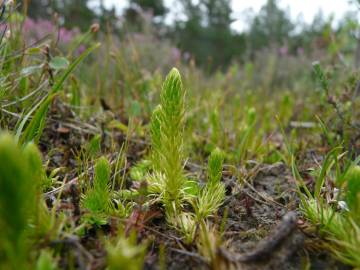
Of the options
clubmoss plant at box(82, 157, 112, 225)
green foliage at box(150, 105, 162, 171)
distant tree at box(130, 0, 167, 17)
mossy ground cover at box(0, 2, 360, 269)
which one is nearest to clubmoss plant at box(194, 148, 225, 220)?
Answer: mossy ground cover at box(0, 2, 360, 269)

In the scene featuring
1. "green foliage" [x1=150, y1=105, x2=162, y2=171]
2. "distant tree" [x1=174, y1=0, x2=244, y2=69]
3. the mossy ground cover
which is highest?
"distant tree" [x1=174, y1=0, x2=244, y2=69]

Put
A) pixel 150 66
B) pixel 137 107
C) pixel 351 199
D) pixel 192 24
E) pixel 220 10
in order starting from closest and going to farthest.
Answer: pixel 351 199 → pixel 137 107 → pixel 150 66 → pixel 192 24 → pixel 220 10

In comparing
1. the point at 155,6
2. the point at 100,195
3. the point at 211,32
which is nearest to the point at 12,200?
the point at 100,195

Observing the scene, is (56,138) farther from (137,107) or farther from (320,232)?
(320,232)

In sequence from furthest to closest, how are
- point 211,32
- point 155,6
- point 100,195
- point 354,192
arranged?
point 211,32
point 155,6
point 100,195
point 354,192

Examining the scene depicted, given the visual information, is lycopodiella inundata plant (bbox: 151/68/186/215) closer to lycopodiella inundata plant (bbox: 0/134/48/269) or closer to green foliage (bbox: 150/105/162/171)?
green foliage (bbox: 150/105/162/171)

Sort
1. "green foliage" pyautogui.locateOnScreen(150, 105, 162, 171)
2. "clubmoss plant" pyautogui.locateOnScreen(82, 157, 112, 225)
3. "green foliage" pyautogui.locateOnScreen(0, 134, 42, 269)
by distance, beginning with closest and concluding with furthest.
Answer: "green foliage" pyautogui.locateOnScreen(0, 134, 42, 269) → "clubmoss plant" pyautogui.locateOnScreen(82, 157, 112, 225) → "green foliage" pyautogui.locateOnScreen(150, 105, 162, 171)

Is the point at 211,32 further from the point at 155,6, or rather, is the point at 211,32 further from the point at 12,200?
the point at 12,200

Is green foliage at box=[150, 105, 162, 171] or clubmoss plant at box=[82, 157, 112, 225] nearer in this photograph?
clubmoss plant at box=[82, 157, 112, 225]

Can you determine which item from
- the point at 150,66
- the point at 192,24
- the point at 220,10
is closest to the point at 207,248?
the point at 150,66

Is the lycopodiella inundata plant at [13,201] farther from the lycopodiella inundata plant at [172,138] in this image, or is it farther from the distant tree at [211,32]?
the distant tree at [211,32]

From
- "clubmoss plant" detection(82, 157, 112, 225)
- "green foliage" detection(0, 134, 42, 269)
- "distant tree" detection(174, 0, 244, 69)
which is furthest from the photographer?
"distant tree" detection(174, 0, 244, 69)
